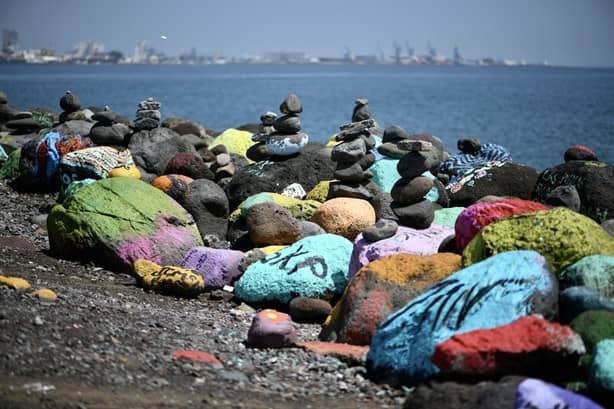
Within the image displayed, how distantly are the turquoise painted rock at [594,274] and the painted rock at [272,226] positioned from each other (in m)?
4.95

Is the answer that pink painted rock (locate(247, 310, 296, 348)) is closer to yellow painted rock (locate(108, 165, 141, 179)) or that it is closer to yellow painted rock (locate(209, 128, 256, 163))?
yellow painted rock (locate(108, 165, 141, 179))

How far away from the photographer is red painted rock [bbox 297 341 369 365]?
908 centimetres

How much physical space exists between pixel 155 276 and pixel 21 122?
12.2 metres

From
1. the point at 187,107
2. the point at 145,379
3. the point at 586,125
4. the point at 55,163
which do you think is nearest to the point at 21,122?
the point at 55,163

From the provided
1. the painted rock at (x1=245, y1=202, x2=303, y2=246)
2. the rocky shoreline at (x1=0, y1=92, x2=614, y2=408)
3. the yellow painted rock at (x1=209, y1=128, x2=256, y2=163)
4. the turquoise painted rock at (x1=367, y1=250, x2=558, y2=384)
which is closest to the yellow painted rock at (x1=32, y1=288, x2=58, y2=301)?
the rocky shoreline at (x1=0, y1=92, x2=614, y2=408)

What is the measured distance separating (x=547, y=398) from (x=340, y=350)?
2.64m

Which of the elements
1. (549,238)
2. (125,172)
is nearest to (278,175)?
(125,172)

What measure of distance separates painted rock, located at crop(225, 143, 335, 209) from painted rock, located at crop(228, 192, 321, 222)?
1.41 meters

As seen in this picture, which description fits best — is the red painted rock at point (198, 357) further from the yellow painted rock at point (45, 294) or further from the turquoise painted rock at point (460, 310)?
the yellow painted rock at point (45, 294)

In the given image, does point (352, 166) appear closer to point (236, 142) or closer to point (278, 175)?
point (278, 175)

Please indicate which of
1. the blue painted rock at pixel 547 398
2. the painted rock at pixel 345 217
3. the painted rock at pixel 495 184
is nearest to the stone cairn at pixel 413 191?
the painted rock at pixel 345 217

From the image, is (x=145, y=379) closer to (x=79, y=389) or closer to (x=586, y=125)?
(x=79, y=389)

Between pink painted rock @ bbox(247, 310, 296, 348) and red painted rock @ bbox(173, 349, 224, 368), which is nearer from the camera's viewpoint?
red painted rock @ bbox(173, 349, 224, 368)

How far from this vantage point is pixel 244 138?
21.4 meters
